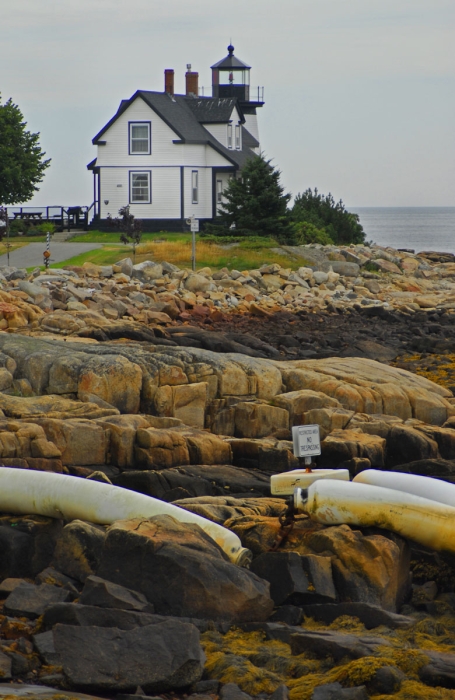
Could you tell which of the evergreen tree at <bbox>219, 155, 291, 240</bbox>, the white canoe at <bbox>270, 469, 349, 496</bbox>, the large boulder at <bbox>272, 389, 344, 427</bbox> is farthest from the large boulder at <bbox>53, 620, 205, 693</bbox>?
the evergreen tree at <bbox>219, 155, 291, 240</bbox>

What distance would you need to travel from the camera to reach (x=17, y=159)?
2149 inches

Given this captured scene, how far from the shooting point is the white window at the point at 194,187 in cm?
5238

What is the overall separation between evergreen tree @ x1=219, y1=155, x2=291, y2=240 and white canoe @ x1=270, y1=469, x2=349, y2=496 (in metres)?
35.4

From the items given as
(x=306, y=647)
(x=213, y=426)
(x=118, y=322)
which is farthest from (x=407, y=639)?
(x=118, y=322)

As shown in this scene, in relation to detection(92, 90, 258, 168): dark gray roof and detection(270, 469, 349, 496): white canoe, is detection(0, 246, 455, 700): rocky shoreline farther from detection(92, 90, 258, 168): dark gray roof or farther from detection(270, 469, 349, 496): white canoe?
detection(92, 90, 258, 168): dark gray roof

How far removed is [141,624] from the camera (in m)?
7.37

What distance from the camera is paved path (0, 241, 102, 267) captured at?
40.0m

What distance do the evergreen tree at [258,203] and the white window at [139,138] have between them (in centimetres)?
739

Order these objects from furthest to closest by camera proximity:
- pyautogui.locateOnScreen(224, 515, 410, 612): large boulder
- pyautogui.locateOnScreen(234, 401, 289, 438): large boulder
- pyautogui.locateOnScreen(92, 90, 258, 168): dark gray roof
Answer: pyautogui.locateOnScreen(92, 90, 258, 168): dark gray roof → pyautogui.locateOnScreen(234, 401, 289, 438): large boulder → pyautogui.locateOnScreen(224, 515, 410, 612): large boulder

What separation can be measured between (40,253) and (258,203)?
10.5 meters

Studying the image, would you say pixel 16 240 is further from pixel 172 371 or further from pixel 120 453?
pixel 120 453

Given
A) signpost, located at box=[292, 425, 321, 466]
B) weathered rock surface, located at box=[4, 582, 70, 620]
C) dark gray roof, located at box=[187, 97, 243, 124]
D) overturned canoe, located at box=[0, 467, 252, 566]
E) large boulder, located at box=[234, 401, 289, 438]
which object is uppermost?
dark gray roof, located at box=[187, 97, 243, 124]

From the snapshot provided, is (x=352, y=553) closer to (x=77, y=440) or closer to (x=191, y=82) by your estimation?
(x=77, y=440)

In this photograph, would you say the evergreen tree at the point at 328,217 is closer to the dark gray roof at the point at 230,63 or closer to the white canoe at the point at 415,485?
the dark gray roof at the point at 230,63
